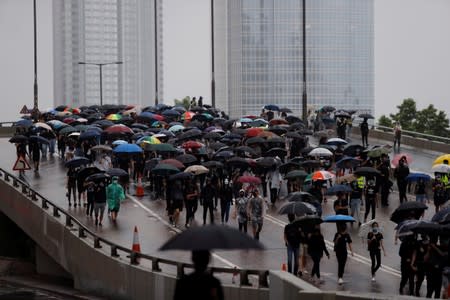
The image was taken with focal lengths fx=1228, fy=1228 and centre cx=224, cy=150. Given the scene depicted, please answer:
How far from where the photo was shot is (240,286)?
69.1 feet

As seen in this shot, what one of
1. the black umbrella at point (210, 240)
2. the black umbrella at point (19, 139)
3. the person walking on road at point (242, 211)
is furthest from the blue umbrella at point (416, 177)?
the black umbrella at point (210, 240)

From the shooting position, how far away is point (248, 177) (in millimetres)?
30656

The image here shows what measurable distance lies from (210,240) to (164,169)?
21.6 meters

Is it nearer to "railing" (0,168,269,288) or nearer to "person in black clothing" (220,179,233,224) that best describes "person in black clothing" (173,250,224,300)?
"railing" (0,168,269,288)

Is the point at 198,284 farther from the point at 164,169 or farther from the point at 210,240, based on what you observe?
the point at 164,169

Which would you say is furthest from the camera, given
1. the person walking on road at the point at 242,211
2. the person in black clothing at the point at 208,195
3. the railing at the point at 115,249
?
the person in black clothing at the point at 208,195

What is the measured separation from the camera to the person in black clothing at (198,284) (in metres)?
10.6

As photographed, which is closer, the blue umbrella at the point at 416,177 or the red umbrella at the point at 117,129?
the blue umbrella at the point at 416,177

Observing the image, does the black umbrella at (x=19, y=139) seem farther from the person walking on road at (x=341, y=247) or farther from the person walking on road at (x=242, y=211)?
the person walking on road at (x=341, y=247)

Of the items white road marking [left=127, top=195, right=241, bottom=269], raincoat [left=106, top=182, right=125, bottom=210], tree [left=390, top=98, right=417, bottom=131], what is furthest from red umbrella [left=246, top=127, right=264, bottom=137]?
tree [left=390, top=98, right=417, bottom=131]

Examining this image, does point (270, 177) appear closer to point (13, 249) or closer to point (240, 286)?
point (13, 249)

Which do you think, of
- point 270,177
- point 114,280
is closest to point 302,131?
point 270,177

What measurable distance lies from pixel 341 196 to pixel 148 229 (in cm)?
520

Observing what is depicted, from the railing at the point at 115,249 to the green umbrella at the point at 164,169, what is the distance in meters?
2.88
